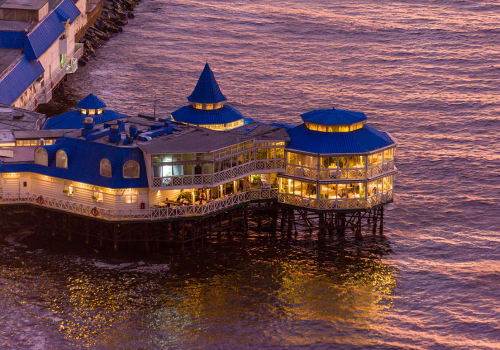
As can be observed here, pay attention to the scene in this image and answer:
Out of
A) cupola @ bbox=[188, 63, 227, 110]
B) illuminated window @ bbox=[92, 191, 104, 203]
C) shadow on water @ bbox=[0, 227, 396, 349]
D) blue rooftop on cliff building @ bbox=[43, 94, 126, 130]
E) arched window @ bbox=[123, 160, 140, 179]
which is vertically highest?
cupola @ bbox=[188, 63, 227, 110]

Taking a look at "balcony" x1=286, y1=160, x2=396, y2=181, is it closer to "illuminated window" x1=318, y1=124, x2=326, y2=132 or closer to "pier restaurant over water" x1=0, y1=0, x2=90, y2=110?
"illuminated window" x1=318, y1=124, x2=326, y2=132

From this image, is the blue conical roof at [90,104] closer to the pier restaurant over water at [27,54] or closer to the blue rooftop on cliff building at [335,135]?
the pier restaurant over water at [27,54]

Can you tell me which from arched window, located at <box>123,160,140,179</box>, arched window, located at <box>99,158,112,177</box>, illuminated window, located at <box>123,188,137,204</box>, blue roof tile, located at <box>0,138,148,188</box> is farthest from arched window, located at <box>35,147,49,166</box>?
illuminated window, located at <box>123,188,137,204</box>

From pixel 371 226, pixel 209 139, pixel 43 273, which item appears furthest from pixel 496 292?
pixel 43 273

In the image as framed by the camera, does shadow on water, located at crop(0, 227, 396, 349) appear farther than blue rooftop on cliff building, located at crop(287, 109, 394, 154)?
No

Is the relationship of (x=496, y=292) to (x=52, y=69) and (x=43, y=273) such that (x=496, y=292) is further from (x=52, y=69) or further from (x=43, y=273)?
(x=52, y=69)

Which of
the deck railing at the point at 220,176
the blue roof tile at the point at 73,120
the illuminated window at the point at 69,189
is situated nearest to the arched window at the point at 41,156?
the illuminated window at the point at 69,189

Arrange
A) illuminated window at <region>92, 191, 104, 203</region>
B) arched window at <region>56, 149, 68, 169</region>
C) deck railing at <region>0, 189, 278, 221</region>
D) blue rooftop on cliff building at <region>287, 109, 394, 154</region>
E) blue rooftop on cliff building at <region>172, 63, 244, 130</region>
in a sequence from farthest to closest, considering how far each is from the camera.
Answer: blue rooftop on cliff building at <region>172, 63, 244, 130</region> → blue rooftop on cliff building at <region>287, 109, 394, 154</region> → arched window at <region>56, 149, 68, 169</region> → illuminated window at <region>92, 191, 104, 203</region> → deck railing at <region>0, 189, 278, 221</region>
